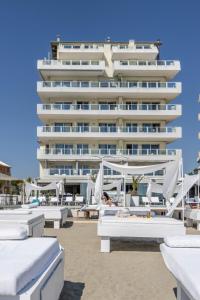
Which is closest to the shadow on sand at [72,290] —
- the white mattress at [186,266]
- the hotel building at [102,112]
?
the white mattress at [186,266]

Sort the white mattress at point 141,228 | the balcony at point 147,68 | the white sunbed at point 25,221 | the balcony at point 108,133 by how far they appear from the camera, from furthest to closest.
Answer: the balcony at point 147,68 < the balcony at point 108,133 < the white sunbed at point 25,221 < the white mattress at point 141,228

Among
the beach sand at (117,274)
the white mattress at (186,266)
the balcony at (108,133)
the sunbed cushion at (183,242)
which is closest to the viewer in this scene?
the white mattress at (186,266)

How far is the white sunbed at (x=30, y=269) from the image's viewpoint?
312cm

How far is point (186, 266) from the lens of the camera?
3783 mm

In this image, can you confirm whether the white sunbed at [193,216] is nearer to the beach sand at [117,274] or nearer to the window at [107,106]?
the beach sand at [117,274]

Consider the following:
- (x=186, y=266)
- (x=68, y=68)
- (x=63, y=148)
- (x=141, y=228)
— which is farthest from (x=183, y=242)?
(x=68, y=68)

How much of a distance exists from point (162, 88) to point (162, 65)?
273 centimetres

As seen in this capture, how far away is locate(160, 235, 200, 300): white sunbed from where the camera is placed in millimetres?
3274

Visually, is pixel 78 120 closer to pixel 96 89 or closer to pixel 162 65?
pixel 96 89

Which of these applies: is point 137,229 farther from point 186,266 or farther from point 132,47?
point 132,47

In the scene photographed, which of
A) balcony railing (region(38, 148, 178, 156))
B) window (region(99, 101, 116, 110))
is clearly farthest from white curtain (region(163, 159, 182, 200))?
window (region(99, 101, 116, 110))

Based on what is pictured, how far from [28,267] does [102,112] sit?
A: 37.8 meters

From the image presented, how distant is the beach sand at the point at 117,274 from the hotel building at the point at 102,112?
98.6 feet

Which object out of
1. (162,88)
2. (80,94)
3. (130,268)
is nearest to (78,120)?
(80,94)
